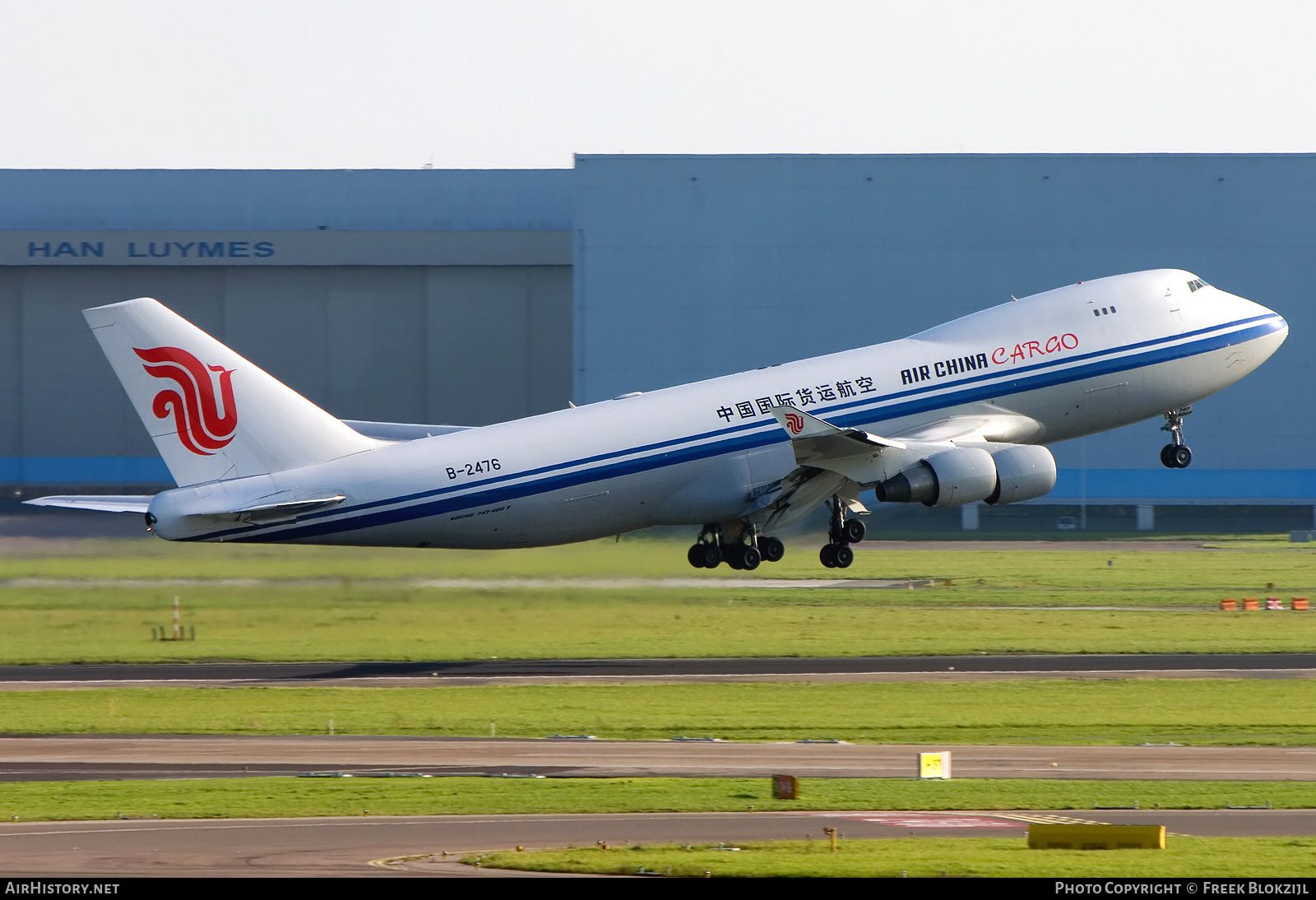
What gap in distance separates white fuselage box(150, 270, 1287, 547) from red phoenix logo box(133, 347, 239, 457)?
120 cm

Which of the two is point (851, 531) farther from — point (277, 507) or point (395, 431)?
point (277, 507)

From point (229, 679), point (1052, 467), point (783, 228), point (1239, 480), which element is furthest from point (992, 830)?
point (1239, 480)

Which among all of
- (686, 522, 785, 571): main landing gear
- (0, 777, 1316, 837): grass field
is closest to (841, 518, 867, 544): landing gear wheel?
(686, 522, 785, 571): main landing gear

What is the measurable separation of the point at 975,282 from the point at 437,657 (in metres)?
54.4

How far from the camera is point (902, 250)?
100 metres

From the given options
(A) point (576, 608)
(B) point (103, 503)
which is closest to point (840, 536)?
(A) point (576, 608)

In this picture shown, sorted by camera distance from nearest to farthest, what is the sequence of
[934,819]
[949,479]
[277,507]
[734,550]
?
1. [934,819]
2. [277,507]
3. [949,479]
4. [734,550]

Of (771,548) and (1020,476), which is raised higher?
(1020,476)

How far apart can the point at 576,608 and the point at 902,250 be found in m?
57.2

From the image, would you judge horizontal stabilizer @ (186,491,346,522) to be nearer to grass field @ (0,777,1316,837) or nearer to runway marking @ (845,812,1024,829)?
grass field @ (0,777,1316,837)

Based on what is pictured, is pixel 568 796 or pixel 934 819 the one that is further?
pixel 568 796

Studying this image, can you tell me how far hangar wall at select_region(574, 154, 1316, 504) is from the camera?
99.3 metres

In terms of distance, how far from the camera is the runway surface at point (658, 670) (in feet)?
165
